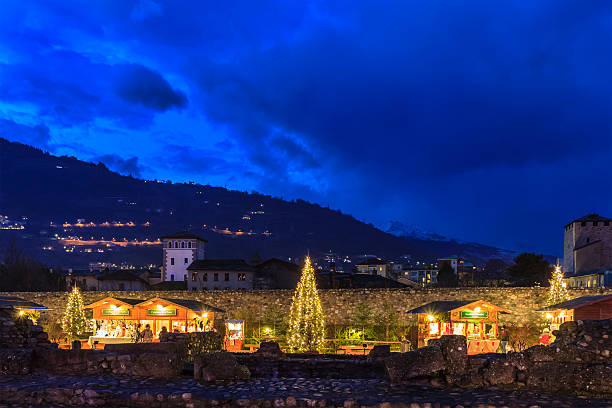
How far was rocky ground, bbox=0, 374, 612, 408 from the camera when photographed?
630 cm

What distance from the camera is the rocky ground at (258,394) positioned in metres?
6.30

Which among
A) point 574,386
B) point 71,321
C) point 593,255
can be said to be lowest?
point 71,321

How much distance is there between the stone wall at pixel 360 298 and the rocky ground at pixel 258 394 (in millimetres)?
23728

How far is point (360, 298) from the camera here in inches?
1240

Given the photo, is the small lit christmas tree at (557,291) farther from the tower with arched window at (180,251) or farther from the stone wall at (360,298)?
the tower with arched window at (180,251)

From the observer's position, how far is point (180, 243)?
7225 cm

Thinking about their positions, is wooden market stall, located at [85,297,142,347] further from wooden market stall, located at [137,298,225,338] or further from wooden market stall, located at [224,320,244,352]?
wooden market stall, located at [224,320,244,352]

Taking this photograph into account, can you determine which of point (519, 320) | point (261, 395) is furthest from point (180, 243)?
point (261, 395)

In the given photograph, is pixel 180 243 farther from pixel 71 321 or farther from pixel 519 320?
pixel 519 320

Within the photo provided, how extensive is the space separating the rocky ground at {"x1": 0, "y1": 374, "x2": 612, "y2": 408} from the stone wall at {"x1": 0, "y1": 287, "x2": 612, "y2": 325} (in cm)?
2373

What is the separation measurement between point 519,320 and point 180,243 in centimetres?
5180

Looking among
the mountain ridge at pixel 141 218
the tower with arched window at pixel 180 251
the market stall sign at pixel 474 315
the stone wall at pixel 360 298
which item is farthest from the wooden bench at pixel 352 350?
the mountain ridge at pixel 141 218

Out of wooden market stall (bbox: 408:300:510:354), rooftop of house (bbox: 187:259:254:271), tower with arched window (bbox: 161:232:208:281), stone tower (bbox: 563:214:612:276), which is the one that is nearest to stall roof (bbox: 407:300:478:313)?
wooden market stall (bbox: 408:300:510:354)

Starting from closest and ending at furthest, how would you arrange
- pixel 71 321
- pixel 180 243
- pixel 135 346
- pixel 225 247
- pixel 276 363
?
1. pixel 135 346
2. pixel 276 363
3. pixel 71 321
4. pixel 180 243
5. pixel 225 247
